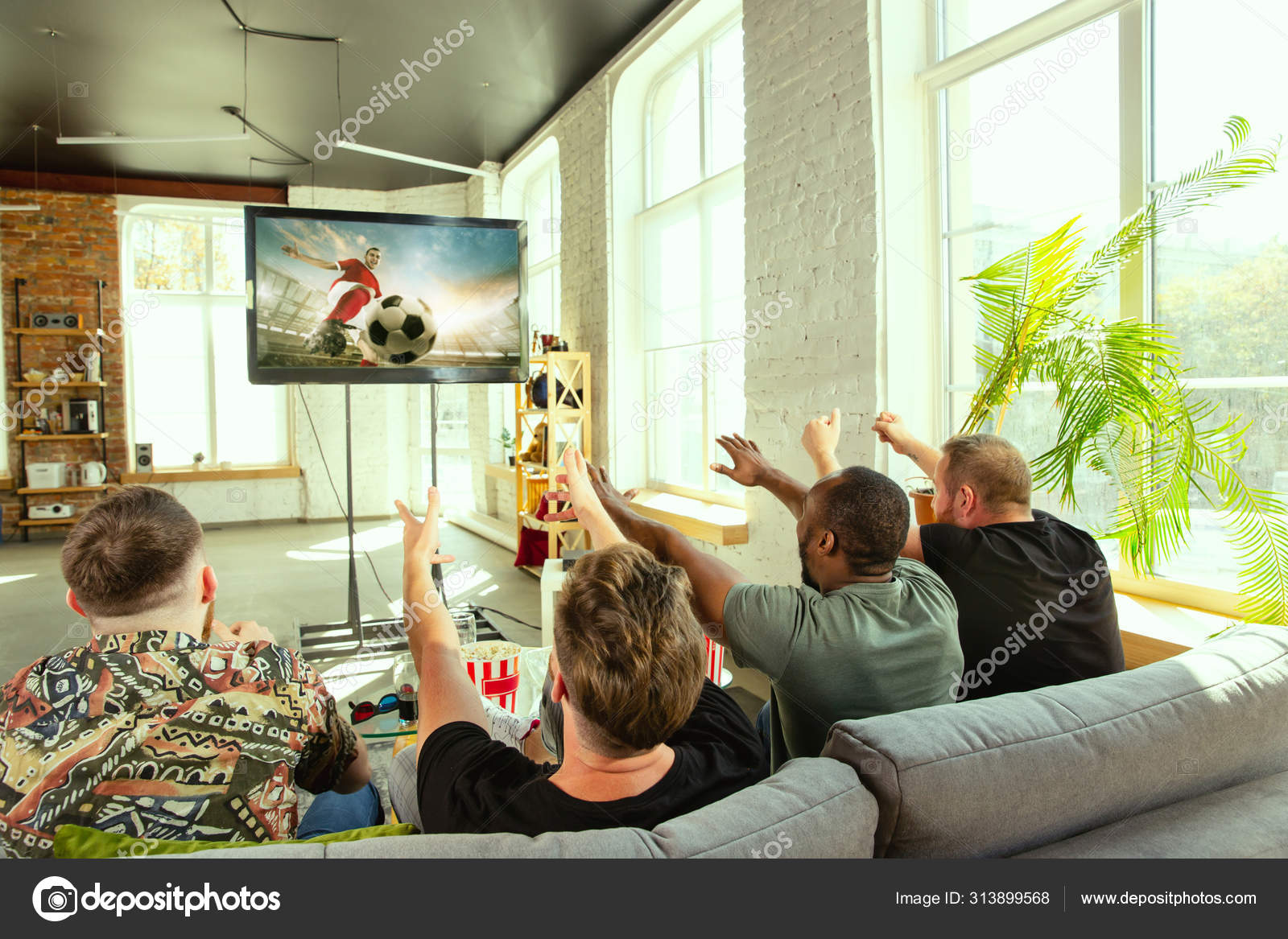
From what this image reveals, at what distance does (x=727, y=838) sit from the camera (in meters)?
0.84

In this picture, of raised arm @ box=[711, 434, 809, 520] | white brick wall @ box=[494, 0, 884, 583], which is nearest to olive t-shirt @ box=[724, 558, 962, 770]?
raised arm @ box=[711, 434, 809, 520]

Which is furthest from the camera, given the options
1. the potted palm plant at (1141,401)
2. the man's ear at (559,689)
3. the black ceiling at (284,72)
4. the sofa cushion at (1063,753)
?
the black ceiling at (284,72)

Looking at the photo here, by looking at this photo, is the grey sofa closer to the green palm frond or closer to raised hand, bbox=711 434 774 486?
raised hand, bbox=711 434 774 486

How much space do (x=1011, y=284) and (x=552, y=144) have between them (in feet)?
17.8

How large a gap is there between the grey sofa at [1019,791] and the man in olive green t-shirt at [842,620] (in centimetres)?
31

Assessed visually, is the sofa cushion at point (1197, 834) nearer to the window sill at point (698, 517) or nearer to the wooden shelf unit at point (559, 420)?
the window sill at point (698, 517)

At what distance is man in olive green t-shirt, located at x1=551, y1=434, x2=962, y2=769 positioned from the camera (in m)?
1.40

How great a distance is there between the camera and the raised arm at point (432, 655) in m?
1.16

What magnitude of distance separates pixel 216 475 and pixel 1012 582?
892 cm

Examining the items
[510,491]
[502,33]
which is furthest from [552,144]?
[510,491]

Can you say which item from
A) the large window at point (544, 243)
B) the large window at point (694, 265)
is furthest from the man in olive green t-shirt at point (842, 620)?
the large window at point (544, 243)
